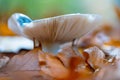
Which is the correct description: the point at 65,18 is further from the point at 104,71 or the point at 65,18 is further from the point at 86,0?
the point at 86,0

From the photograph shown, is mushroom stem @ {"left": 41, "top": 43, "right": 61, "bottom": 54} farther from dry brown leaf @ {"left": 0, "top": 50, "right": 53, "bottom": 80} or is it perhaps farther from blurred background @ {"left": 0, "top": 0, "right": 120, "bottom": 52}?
blurred background @ {"left": 0, "top": 0, "right": 120, "bottom": 52}

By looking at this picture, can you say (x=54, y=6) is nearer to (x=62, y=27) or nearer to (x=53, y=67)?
(x=62, y=27)

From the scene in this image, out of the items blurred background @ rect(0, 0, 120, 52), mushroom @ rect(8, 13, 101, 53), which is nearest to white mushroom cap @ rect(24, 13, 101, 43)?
mushroom @ rect(8, 13, 101, 53)

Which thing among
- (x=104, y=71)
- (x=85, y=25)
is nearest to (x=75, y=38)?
(x=85, y=25)

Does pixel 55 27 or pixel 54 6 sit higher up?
pixel 55 27

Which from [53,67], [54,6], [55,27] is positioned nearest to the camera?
[53,67]

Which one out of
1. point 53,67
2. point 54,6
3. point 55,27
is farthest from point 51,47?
point 54,6

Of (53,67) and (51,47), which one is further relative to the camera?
(51,47)

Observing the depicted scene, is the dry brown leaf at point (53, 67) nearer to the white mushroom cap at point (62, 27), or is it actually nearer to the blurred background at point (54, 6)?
the white mushroom cap at point (62, 27)
